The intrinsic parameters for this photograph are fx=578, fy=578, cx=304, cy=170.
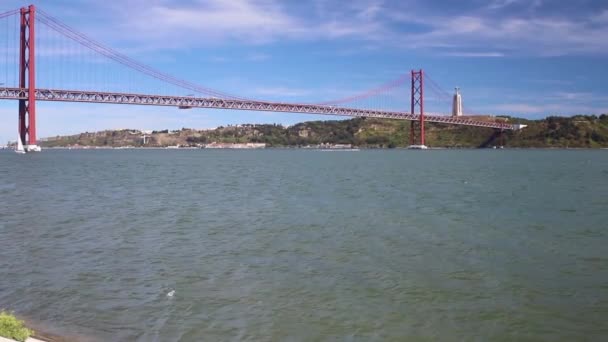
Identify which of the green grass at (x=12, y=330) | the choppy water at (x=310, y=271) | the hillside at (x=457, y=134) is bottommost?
the choppy water at (x=310, y=271)

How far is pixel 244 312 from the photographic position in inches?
285

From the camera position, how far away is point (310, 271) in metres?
9.32

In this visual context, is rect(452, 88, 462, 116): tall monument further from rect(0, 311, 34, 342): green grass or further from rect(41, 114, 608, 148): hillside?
rect(0, 311, 34, 342): green grass

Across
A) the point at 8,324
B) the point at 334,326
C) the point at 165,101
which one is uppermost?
the point at 165,101

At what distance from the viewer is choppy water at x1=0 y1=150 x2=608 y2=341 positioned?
6.82m

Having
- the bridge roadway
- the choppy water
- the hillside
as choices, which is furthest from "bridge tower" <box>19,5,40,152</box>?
the hillside

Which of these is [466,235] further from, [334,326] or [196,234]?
[334,326]

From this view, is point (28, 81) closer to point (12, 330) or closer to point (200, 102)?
point (200, 102)

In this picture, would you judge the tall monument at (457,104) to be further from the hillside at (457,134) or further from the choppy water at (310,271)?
the choppy water at (310,271)

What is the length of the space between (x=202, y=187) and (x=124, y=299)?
63.1 feet

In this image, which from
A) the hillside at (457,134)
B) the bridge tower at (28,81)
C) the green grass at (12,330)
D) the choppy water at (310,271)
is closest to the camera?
the green grass at (12,330)

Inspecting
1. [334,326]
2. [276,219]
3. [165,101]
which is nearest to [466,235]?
[276,219]

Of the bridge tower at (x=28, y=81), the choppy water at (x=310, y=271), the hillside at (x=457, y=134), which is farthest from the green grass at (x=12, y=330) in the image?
the hillside at (x=457, y=134)

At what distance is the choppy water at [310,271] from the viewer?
6.82 metres
